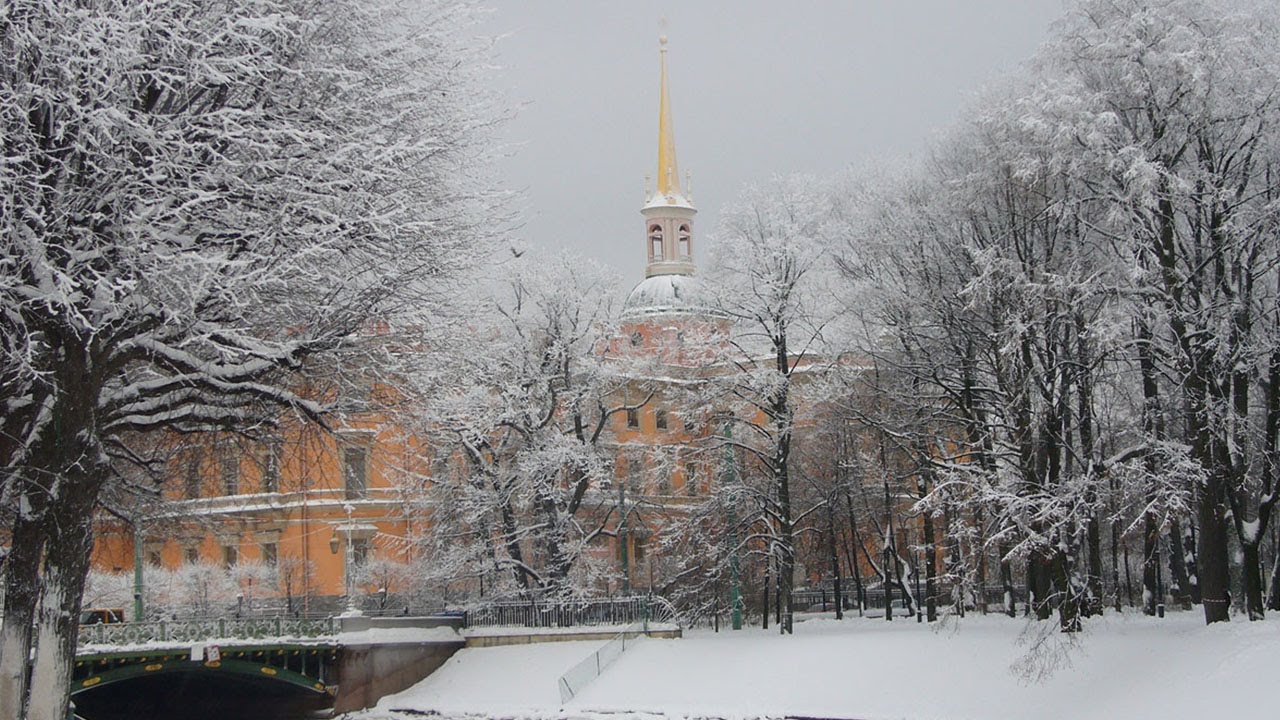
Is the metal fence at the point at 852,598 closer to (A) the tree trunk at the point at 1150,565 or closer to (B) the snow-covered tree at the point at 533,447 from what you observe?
(B) the snow-covered tree at the point at 533,447

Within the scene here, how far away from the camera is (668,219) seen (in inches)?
3179

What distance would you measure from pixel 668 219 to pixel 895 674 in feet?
174

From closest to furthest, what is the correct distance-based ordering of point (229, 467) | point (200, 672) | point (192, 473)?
point (192, 473) → point (229, 467) → point (200, 672)

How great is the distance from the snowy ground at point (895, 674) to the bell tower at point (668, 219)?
41747 millimetres

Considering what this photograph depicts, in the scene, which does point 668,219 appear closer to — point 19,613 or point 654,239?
point 654,239

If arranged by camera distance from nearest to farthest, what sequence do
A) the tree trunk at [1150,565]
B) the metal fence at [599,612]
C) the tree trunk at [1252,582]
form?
the tree trunk at [1252,582] → the tree trunk at [1150,565] → the metal fence at [599,612]

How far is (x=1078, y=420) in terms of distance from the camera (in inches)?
1143

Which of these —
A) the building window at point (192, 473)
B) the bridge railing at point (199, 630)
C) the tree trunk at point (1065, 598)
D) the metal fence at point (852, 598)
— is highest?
the building window at point (192, 473)

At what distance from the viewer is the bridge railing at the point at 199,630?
3284 centimetres

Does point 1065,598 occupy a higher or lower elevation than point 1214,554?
lower

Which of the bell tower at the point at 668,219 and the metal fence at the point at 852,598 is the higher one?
the bell tower at the point at 668,219

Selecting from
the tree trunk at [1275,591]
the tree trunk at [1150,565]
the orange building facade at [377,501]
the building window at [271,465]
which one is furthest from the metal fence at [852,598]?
the building window at [271,465]

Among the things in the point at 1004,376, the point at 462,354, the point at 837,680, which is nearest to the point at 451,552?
the point at 837,680

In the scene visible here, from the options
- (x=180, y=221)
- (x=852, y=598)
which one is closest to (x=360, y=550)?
(x=852, y=598)
